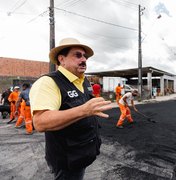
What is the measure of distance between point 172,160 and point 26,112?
505 cm

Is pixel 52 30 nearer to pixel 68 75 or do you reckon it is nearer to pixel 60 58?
pixel 60 58

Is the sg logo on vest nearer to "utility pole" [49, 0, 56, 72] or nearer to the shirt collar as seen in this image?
the shirt collar

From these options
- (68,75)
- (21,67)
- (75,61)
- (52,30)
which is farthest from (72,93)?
(21,67)

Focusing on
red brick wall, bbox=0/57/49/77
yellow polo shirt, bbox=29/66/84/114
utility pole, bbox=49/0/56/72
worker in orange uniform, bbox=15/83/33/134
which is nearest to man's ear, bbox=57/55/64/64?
yellow polo shirt, bbox=29/66/84/114

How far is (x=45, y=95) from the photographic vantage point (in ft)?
4.91

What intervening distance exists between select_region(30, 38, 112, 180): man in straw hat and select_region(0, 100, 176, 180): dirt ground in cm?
216

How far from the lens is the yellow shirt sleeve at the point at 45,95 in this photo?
1.46 m

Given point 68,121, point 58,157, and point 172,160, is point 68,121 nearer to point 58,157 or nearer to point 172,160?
point 58,157

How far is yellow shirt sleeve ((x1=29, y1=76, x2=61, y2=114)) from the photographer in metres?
1.46

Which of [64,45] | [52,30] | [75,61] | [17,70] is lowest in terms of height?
[75,61]

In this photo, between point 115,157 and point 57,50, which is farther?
point 115,157

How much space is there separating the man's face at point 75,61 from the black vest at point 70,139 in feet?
0.36

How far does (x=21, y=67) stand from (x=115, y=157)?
33640mm

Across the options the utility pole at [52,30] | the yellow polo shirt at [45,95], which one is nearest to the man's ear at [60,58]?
the yellow polo shirt at [45,95]
